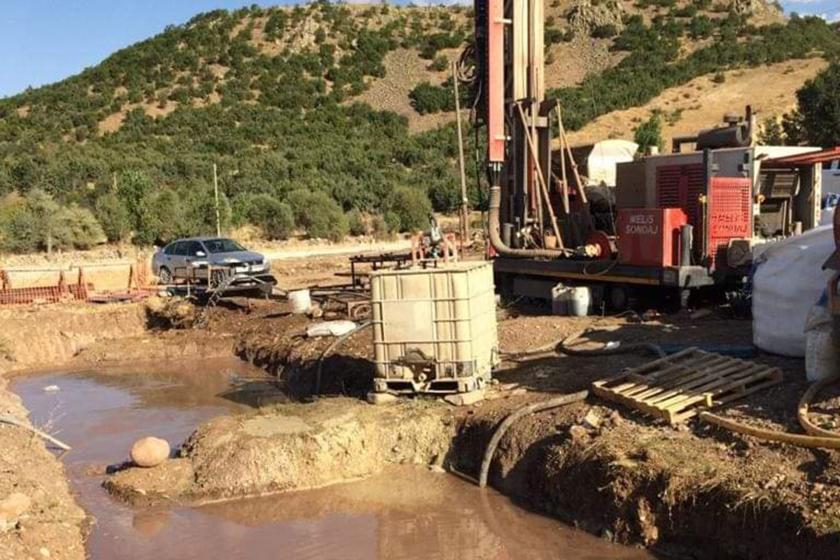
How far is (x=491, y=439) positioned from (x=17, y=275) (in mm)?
20214

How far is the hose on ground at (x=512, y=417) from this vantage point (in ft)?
28.8

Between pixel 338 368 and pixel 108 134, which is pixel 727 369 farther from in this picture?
pixel 108 134

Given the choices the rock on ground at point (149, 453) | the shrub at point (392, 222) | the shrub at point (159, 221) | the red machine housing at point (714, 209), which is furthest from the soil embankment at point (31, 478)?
the shrub at point (392, 222)

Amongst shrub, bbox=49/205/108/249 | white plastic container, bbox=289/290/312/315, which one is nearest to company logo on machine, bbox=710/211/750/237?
white plastic container, bbox=289/290/312/315

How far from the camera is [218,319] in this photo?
1894 centimetres

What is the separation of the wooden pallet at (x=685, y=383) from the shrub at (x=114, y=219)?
30.8 m

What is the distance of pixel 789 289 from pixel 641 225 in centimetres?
428

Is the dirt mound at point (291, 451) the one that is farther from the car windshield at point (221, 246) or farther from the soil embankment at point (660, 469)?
the car windshield at point (221, 246)

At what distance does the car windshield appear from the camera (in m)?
22.5

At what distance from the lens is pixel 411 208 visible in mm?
44625

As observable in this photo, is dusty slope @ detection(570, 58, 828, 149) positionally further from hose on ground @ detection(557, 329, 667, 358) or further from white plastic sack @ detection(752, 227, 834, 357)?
white plastic sack @ detection(752, 227, 834, 357)

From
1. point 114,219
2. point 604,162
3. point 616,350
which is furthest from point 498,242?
point 114,219

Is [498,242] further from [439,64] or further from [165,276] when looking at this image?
[439,64]

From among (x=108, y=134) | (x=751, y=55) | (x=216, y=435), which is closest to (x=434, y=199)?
(x=108, y=134)
